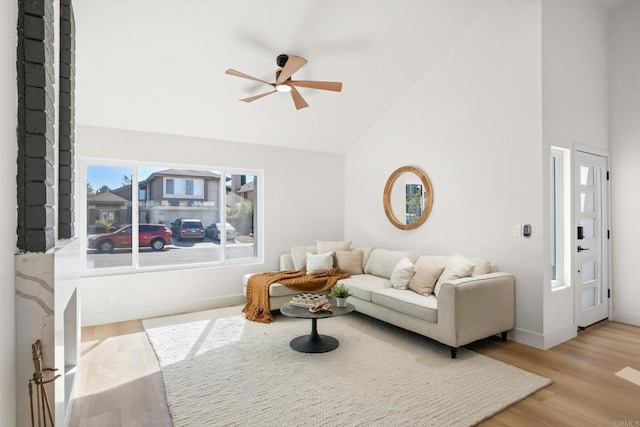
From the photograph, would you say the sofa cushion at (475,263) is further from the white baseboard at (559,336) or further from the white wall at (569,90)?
the white baseboard at (559,336)

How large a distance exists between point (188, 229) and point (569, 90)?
16.5 feet

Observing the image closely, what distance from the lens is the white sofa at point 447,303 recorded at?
3139mm

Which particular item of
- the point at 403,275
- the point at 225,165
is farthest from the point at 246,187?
the point at 403,275

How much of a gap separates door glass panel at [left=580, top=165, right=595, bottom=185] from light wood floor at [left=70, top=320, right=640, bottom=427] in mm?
1717

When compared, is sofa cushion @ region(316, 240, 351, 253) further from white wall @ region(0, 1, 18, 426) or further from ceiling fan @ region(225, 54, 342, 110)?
white wall @ region(0, 1, 18, 426)

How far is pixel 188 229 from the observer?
4.98m

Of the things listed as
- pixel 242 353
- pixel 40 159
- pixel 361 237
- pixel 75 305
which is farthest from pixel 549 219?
pixel 75 305

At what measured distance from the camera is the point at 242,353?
10.9 feet

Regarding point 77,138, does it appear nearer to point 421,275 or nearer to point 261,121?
point 261,121

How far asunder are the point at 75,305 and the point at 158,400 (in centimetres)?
109

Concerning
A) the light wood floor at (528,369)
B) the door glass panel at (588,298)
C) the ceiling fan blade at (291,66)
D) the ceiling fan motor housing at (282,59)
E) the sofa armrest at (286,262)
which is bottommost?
the light wood floor at (528,369)

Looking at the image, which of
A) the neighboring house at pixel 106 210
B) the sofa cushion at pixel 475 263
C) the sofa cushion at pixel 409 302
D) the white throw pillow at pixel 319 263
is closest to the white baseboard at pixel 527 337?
the sofa cushion at pixel 475 263

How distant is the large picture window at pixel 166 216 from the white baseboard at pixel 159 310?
0.54 m

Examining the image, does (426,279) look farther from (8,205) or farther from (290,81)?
A: (8,205)
